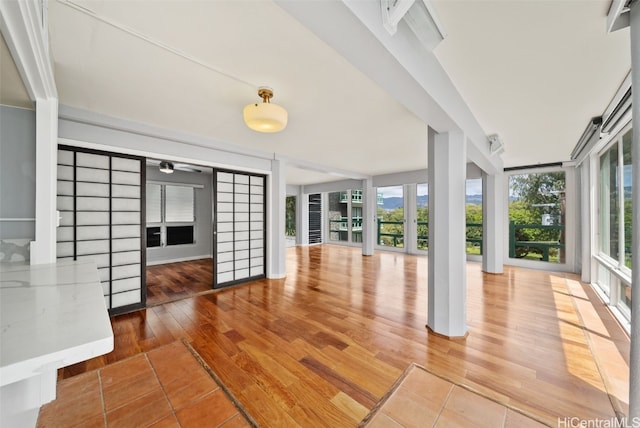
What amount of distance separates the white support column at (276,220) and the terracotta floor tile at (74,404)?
2.76 m

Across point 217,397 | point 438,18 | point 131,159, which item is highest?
point 438,18

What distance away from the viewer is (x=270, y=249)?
4398mm

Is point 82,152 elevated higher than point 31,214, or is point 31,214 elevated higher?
point 82,152

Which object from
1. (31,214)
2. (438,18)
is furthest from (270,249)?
(438,18)

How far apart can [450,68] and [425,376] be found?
2.27 m

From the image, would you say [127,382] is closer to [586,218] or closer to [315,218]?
[586,218]

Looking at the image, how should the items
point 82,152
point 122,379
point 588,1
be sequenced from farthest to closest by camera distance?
1. point 82,152
2. point 122,379
3. point 588,1

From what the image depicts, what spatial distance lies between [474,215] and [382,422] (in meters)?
5.85

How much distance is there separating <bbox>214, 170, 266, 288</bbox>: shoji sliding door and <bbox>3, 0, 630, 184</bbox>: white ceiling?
1210 mm

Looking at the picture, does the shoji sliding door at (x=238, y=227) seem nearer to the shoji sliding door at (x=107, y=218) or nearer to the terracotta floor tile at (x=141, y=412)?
the shoji sliding door at (x=107, y=218)

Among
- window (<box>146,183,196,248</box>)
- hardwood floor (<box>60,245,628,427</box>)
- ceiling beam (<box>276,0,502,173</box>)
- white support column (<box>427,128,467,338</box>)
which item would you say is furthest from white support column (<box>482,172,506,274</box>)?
window (<box>146,183,196,248</box>)

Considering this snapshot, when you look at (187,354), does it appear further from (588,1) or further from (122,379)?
(588,1)

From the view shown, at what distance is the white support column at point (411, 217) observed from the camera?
687cm

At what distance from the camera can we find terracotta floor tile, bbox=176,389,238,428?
4.66 feet
